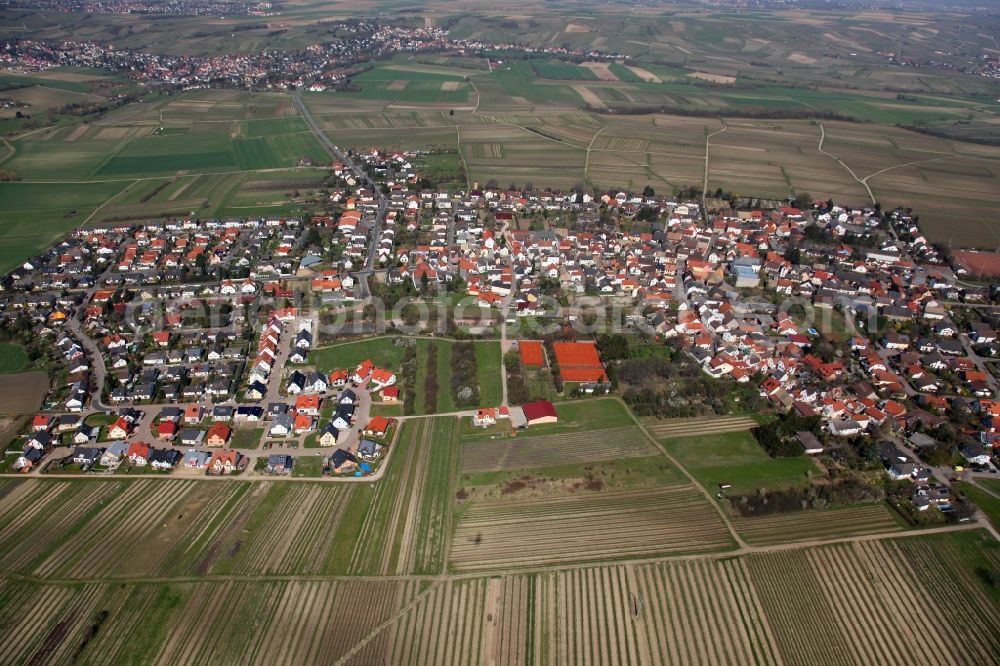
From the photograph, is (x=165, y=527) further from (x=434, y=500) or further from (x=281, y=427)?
(x=434, y=500)

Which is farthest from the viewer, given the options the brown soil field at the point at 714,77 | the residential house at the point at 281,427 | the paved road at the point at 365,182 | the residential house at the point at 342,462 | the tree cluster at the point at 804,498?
the brown soil field at the point at 714,77

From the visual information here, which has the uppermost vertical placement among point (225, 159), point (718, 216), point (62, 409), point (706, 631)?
point (225, 159)

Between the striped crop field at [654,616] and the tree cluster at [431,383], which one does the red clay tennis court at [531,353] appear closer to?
the tree cluster at [431,383]

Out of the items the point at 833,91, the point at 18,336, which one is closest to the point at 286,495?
the point at 18,336

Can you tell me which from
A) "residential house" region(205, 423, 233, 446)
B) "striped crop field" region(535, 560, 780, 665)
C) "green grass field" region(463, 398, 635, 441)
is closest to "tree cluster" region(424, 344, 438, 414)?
"green grass field" region(463, 398, 635, 441)

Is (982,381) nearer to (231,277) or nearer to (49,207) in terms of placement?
(231,277)

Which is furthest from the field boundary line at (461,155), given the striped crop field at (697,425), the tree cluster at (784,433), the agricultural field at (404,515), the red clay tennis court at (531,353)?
the tree cluster at (784,433)

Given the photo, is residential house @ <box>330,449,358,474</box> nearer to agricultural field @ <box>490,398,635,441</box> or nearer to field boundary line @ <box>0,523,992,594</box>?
agricultural field @ <box>490,398,635,441</box>
